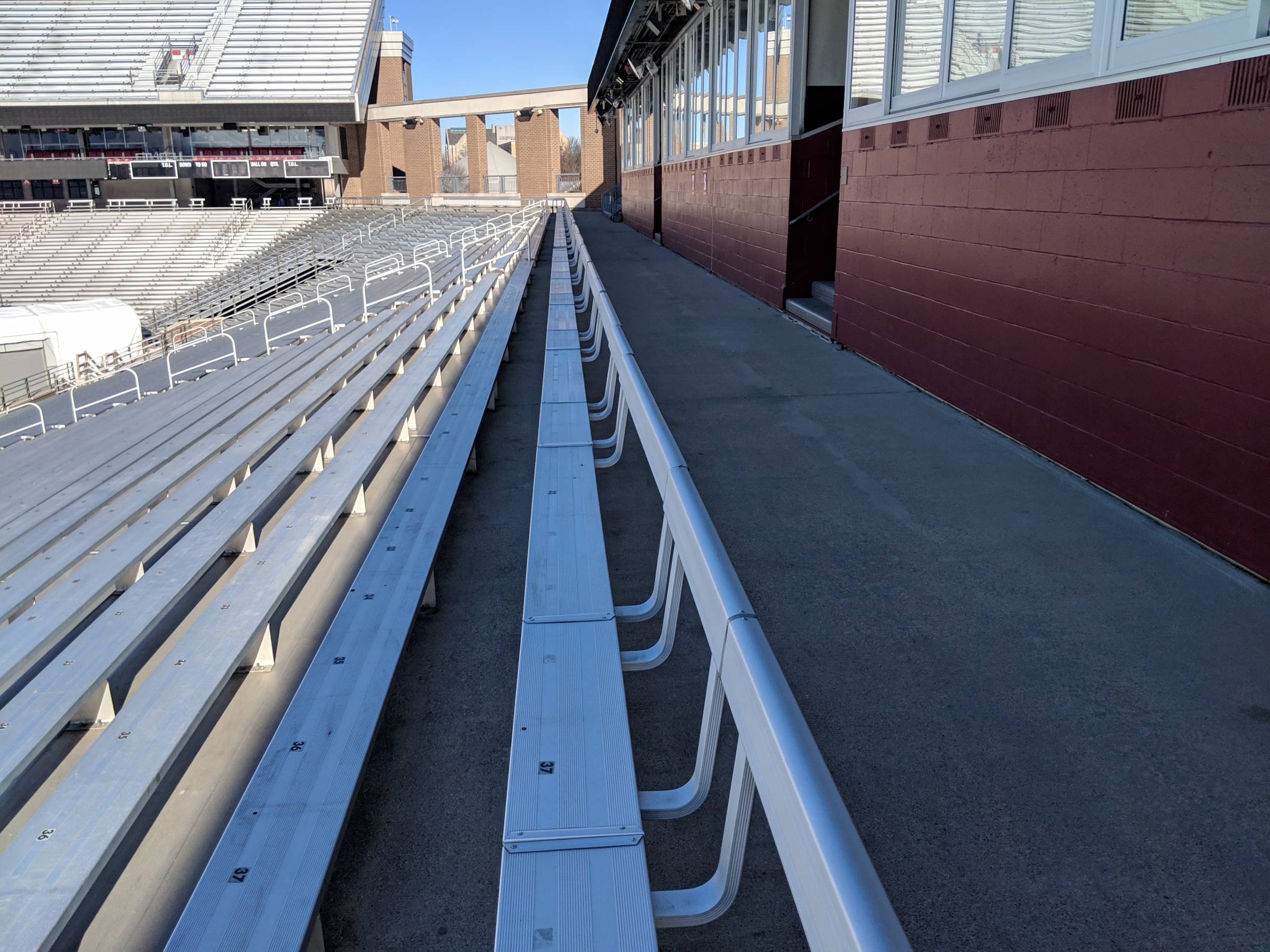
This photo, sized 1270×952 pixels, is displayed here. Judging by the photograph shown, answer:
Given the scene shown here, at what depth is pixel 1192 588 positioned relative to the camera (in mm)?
3316

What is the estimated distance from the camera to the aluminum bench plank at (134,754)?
1619 millimetres

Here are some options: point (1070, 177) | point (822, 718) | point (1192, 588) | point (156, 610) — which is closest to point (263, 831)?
point (156, 610)

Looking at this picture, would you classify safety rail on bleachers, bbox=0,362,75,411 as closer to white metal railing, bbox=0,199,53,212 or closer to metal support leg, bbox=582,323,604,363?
metal support leg, bbox=582,323,604,363

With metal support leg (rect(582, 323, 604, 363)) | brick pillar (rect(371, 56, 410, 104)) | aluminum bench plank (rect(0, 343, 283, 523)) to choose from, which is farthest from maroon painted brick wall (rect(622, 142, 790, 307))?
brick pillar (rect(371, 56, 410, 104))

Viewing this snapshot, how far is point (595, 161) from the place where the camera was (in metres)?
48.5

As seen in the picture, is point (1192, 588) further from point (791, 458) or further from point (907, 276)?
point (907, 276)

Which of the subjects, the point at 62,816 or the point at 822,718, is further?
the point at 822,718

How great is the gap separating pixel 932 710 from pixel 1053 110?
3382 mm

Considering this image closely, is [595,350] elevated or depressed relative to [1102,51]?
depressed

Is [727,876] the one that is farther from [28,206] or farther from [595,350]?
[28,206]

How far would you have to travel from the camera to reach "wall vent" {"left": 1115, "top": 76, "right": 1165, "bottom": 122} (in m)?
3.88

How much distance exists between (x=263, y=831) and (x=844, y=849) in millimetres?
1262

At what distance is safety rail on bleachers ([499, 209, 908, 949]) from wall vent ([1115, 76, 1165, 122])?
262 cm

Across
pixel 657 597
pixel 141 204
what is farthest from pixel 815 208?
pixel 141 204
